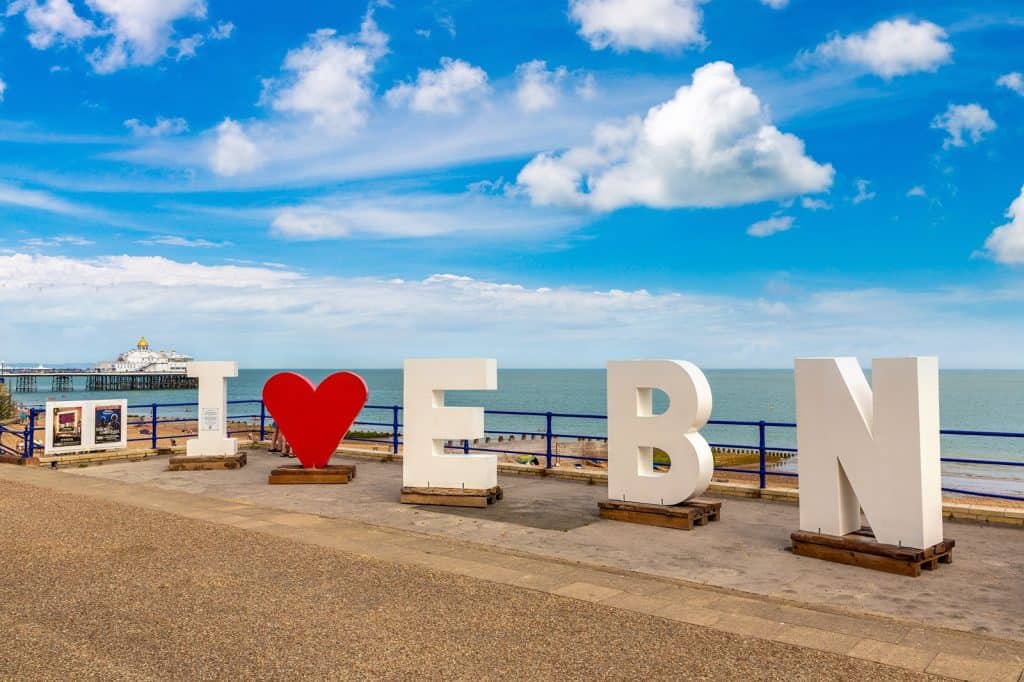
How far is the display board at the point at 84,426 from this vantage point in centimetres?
1623

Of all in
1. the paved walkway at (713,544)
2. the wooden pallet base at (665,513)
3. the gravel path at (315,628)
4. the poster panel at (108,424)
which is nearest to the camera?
the gravel path at (315,628)

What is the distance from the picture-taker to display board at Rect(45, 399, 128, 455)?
16.2 meters

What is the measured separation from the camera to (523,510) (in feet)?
34.8

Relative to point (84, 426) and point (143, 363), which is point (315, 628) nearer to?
point (84, 426)

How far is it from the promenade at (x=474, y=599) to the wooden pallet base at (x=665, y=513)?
19 cm

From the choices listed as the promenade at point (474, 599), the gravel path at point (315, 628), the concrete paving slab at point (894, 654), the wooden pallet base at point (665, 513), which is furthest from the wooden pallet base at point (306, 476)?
the concrete paving slab at point (894, 654)

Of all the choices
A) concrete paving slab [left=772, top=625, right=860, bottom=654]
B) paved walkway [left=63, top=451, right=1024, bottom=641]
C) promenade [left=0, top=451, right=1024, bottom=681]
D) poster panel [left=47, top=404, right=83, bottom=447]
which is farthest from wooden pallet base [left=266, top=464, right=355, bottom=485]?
concrete paving slab [left=772, top=625, right=860, bottom=654]

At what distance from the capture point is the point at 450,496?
11.0 metres

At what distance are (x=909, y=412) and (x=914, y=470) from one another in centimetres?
60

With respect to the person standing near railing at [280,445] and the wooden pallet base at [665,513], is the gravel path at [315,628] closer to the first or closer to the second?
the wooden pallet base at [665,513]

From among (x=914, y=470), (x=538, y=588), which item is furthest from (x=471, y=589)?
(x=914, y=470)

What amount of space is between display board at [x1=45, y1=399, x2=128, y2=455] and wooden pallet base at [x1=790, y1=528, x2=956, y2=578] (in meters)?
15.0

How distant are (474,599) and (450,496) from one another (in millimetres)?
4676

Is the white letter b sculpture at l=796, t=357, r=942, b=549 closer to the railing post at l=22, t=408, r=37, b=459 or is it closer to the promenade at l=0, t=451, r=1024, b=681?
the promenade at l=0, t=451, r=1024, b=681
